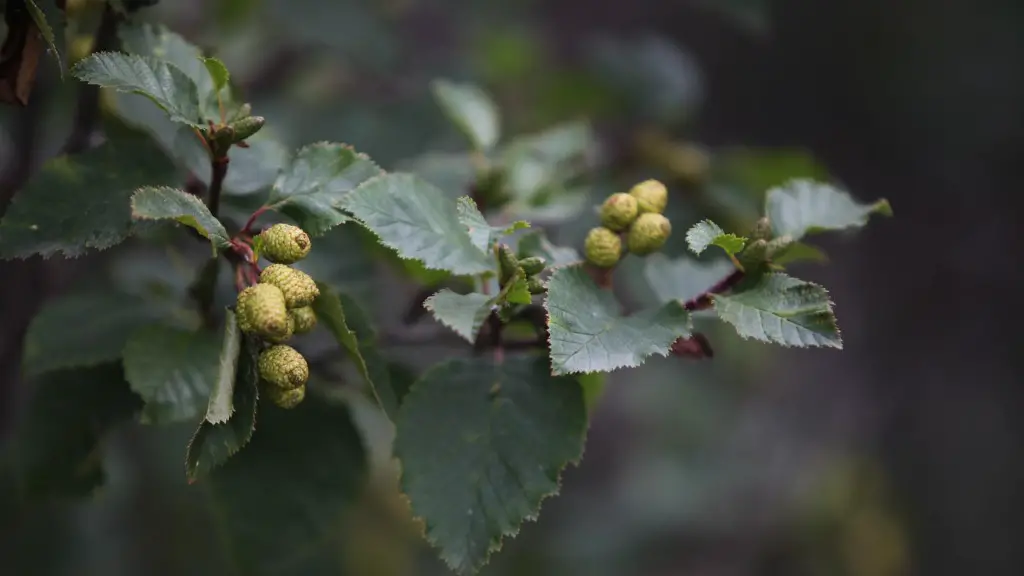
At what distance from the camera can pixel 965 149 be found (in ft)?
9.33

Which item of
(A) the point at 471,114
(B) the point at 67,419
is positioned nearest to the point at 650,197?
(A) the point at 471,114

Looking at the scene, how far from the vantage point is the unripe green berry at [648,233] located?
790 millimetres

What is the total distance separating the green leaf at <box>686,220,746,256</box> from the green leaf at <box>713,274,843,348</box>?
0.04 meters

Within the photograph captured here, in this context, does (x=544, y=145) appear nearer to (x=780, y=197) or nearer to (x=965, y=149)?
(x=780, y=197)

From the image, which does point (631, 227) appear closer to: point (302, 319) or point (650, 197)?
point (650, 197)

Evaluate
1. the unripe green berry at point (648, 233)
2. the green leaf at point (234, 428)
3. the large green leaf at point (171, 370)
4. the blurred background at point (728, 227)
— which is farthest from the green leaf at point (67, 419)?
the unripe green berry at point (648, 233)

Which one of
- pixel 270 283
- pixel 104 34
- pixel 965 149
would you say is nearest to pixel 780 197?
pixel 270 283

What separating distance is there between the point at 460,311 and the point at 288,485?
32 cm

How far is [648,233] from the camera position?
79 cm

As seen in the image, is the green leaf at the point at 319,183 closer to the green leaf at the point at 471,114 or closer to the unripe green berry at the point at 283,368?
the unripe green berry at the point at 283,368

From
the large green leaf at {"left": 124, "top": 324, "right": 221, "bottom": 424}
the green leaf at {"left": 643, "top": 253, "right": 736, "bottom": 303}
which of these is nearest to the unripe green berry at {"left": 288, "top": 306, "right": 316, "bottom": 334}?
the large green leaf at {"left": 124, "top": 324, "right": 221, "bottom": 424}

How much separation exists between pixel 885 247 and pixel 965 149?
19.6 inches

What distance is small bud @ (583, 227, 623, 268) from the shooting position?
0.81 meters

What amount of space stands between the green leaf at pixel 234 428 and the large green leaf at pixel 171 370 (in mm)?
92
